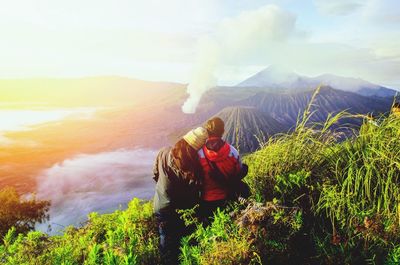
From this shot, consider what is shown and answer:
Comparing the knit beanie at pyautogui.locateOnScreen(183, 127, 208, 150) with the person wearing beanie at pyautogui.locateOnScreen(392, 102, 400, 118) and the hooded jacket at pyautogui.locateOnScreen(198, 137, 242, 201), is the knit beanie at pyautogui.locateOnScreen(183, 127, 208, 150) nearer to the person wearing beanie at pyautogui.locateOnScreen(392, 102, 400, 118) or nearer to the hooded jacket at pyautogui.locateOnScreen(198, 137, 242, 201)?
the hooded jacket at pyautogui.locateOnScreen(198, 137, 242, 201)

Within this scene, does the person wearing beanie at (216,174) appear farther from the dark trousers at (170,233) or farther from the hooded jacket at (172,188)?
the dark trousers at (170,233)

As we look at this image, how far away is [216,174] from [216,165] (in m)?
0.10

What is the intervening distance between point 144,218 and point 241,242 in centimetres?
173

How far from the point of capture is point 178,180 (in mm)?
4719

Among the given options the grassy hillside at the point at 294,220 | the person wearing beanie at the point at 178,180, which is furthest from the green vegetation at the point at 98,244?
the person wearing beanie at the point at 178,180

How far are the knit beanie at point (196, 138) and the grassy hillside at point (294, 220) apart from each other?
2.46ft

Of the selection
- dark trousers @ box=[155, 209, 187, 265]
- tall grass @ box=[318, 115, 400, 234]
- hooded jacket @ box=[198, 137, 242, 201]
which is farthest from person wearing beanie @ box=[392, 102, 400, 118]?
dark trousers @ box=[155, 209, 187, 265]

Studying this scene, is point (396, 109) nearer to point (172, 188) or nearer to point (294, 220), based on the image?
point (294, 220)

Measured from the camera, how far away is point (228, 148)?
16.0 feet

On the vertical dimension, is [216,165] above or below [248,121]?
above

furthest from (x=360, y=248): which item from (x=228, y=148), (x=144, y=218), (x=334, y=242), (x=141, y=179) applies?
(x=141, y=179)

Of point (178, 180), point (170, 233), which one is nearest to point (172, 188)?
point (178, 180)

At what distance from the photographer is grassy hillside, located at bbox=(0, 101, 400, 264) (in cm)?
369

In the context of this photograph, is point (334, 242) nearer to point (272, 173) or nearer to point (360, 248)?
point (360, 248)
